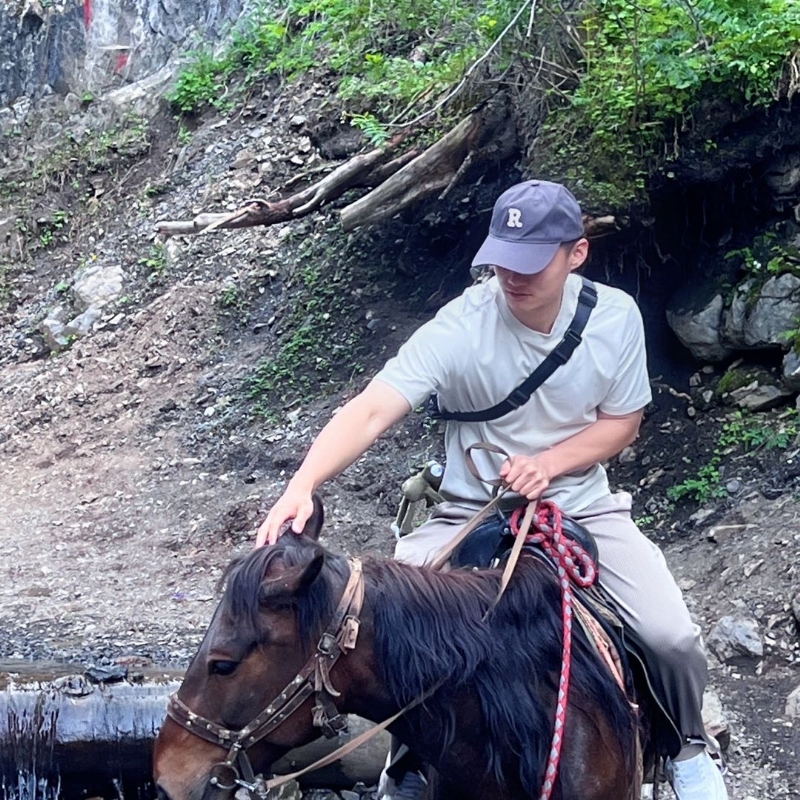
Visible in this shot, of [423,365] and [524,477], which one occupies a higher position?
[423,365]

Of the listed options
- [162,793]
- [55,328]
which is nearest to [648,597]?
[162,793]

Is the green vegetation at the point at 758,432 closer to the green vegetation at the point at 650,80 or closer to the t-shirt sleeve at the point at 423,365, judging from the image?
the green vegetation at the point at 650,80

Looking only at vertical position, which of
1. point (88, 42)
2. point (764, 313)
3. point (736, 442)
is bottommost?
point (736, 442)

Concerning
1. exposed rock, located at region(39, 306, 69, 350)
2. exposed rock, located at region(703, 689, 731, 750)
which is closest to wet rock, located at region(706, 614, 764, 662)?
exposed rock, located at region(703, 689, 731, 750)

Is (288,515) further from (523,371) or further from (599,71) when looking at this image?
(599,71)

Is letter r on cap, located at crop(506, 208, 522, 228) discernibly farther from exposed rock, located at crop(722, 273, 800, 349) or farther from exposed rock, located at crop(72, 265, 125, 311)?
exposed rock, located at crop(72, 265, 125, 311)

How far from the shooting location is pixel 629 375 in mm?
3082

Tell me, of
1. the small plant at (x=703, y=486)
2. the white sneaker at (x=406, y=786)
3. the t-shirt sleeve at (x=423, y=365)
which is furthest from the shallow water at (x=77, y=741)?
the small plant at (x=703, y=486)

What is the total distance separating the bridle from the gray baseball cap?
44.3 inches

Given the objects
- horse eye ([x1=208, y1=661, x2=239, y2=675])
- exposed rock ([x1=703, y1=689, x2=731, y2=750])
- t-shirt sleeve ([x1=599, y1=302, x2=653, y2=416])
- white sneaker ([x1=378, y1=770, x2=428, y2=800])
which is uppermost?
t-shirt sleeve ([x1=599, y1=302, x2=653, y2=416])

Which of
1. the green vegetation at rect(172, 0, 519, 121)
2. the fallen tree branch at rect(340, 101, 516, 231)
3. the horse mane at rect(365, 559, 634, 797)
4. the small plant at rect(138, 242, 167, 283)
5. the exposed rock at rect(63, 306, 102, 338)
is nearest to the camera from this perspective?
the horse mane at rect(365, 559, 634, 797)

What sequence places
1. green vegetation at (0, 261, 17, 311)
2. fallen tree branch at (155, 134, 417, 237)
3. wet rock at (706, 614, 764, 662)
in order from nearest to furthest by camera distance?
wet rock at (706, 614, 764, 662) → fallen tree branch at (155, 134, 417, 237) → green vegetation at (0, 261, 17, 311)

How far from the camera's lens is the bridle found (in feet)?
7.68

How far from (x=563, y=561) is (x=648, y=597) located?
14.2 inches
